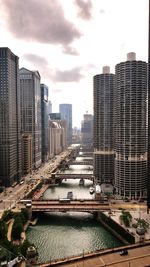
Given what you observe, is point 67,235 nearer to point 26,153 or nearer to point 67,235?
point 67,235

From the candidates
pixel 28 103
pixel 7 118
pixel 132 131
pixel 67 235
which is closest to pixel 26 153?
pixel 28 103

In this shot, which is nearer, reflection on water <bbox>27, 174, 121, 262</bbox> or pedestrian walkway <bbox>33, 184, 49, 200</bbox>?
reflection on water <bbox>27, 174, 121, 262</bbox>

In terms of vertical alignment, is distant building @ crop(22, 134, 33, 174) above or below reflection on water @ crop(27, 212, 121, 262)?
above

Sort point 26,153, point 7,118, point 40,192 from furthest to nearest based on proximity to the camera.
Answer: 1. point 26,153
2. point 40,192
3. point 7,118

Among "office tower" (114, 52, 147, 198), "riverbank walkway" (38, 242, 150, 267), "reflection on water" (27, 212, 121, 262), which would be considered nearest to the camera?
"riverbank walkway" (38, 242, 150, 267)

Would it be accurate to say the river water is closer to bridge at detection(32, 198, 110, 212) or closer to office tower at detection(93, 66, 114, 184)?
bridge at detection(32, 198, 110, 212)

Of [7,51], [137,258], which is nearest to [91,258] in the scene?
[137,258]

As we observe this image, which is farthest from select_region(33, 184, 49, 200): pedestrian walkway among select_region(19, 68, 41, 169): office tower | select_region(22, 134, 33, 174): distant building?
select_region(19, 68, 41, 169): office tower

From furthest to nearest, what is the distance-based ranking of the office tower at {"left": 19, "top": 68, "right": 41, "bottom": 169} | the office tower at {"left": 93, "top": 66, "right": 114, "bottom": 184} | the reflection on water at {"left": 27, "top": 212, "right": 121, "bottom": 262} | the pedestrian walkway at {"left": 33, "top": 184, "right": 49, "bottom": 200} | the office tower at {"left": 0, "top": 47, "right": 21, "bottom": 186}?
the office tower at {"left": 19, "top": 68, "right": 41, "bottom": 169} < the office tower at {"left": 93, "top": 66, "right": 114, "bottom": 184} < the office tower at {"left": 0, "top": 47, "right": 21, "bottom": 186} < the pedestrian walkway at {"left": 33, "top": 184, "right": 49, "bottom": 200} < the reflection on water at {"left": 27, "top": 212, "right": 121, "bottom": 262}

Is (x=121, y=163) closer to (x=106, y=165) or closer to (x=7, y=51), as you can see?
(x=106, y=165)
